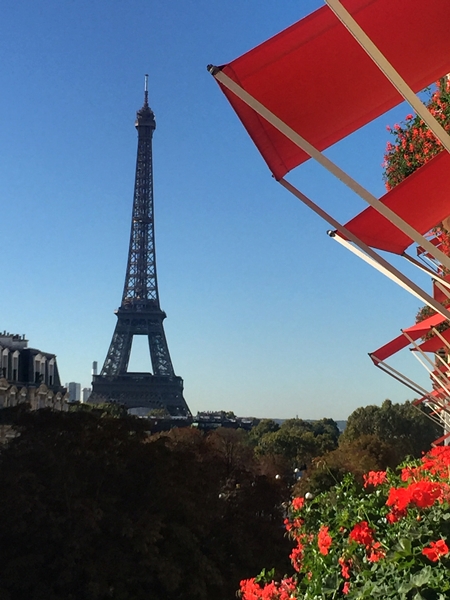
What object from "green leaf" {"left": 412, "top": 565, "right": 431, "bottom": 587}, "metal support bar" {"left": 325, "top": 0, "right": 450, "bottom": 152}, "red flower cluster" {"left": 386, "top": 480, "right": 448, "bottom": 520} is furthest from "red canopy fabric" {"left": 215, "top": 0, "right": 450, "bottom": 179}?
"green leaf" {"left": 412, "top": 565, "right": 431, "bottom": 587}

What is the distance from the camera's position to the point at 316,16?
400 cm

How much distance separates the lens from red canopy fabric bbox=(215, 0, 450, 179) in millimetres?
4012

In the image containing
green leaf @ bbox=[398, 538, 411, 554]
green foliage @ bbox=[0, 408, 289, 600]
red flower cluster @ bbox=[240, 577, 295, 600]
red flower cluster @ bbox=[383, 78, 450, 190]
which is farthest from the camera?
green foliage @ bbox=[0, 408, 289, 600]

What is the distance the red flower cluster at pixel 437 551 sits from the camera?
10.9 feet

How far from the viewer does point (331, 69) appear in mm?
4387

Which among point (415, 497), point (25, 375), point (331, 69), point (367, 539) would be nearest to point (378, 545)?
point (367, 539)

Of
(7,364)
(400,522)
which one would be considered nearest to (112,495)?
(400,522)

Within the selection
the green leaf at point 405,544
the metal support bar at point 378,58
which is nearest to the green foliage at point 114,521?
the green leaf at point 405,544

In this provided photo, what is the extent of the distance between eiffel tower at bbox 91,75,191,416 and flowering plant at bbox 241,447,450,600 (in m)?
89.6

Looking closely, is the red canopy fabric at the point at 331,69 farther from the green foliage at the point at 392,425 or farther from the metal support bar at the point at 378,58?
the green foliage at the point at 392,425

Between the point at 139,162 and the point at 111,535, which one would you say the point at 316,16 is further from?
the point at 139,162

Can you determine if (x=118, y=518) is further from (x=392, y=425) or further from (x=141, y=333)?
(x=141, y=333)

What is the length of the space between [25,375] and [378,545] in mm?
40297

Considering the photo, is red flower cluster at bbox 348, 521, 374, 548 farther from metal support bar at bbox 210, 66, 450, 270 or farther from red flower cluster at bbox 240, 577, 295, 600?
metal support bar at bbox 210, 66, 450, 270
